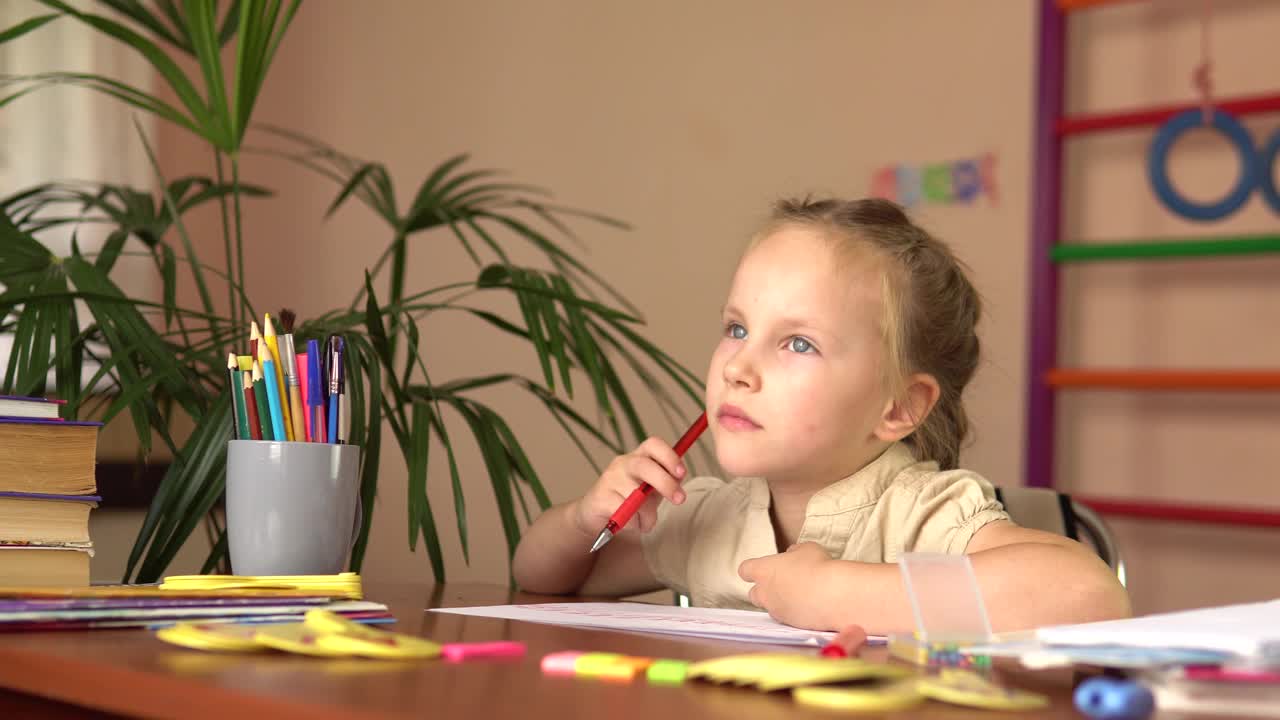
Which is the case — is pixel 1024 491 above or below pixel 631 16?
below

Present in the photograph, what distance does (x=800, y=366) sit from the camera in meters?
1.01

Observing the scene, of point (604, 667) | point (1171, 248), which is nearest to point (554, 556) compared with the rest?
point (604, 667)

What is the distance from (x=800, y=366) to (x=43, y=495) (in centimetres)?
53

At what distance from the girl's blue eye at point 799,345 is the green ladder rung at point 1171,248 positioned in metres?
1.29

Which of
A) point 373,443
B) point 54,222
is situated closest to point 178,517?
point 373,443

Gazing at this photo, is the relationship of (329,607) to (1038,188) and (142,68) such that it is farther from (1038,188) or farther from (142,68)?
(142,68)

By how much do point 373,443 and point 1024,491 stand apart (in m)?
0.62

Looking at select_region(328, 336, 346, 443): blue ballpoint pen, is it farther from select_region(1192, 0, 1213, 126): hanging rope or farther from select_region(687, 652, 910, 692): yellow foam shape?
select_region(1192, 0, 1213, 126): hanging rope

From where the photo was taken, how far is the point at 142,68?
2.87 m

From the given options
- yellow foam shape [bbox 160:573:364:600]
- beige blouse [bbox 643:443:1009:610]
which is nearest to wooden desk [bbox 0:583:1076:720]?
yellow foam shape [bbox 160:573:364:600]

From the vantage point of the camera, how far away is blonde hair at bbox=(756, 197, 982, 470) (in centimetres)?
105

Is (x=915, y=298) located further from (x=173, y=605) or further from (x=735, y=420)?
(x=173, y=605)

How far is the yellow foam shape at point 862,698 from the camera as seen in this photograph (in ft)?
1.54

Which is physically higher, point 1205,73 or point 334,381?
point 1205,73
